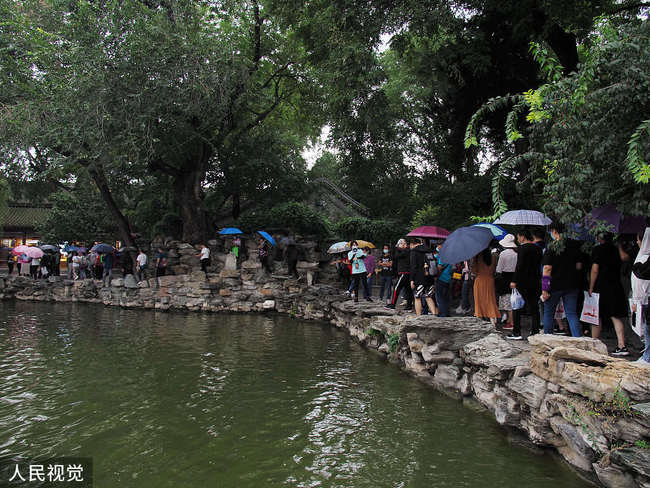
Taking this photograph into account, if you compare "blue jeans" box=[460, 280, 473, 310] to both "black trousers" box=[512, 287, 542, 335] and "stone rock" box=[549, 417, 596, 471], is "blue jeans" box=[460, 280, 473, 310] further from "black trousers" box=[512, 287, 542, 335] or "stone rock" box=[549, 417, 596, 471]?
"stone rock" box=[549, 417, 596, 471]

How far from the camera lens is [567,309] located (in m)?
6.55

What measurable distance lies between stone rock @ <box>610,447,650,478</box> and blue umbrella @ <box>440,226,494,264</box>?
3995 mm

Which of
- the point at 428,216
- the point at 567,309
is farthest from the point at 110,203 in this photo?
the point at 567,309

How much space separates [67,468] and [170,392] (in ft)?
7.54

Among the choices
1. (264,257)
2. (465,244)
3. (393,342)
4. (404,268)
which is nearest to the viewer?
(465,244)

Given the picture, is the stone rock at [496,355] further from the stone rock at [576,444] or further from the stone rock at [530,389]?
the stone rock at [576,444]

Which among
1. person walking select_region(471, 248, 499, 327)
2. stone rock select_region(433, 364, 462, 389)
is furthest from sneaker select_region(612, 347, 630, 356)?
person walking select_region(471, 248, 499, 327)

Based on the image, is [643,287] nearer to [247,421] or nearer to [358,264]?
[247,421]

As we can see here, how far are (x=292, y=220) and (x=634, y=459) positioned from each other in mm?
15975

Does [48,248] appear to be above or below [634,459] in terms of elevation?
above

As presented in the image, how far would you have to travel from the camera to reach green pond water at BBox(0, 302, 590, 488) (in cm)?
435

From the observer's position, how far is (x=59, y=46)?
15227mm

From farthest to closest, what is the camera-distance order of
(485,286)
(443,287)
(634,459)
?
(443,287), (485,286), (634,459)

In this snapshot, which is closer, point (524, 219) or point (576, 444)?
point (576, 444)
